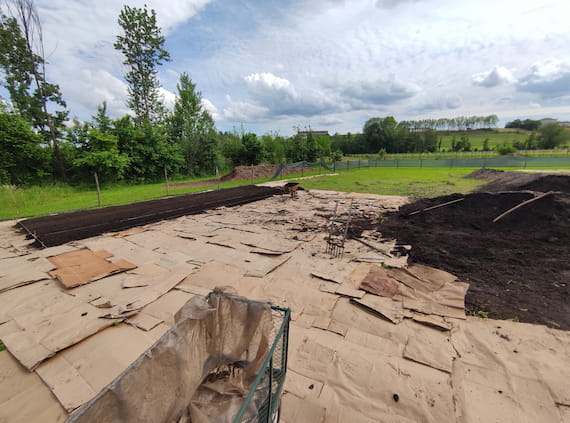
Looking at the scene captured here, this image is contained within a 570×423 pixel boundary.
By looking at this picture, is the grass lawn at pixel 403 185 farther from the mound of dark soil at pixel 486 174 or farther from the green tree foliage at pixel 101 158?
the green tree foliage at pixel 101 158

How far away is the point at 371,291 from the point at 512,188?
11.9 metres

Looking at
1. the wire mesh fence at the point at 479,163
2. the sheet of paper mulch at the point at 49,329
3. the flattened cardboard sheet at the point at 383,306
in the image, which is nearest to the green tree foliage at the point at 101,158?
the sheet of paper mulch at the point at 49,329

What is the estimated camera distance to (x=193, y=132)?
23.8m

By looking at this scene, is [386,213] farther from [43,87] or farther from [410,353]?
[43,87]

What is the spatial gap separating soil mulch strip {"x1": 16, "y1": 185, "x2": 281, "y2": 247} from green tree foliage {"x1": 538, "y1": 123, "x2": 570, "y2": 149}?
203 ft

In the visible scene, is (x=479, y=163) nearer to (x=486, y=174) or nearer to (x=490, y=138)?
(x=486, y=174)

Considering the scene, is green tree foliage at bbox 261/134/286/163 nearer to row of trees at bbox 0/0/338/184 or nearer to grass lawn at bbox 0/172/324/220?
row of trees at bbox 0/0/338/184

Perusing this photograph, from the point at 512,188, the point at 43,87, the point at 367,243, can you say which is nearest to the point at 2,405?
the point at 367,243

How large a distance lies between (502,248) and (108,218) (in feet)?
36.4

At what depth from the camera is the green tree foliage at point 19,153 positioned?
1278cm

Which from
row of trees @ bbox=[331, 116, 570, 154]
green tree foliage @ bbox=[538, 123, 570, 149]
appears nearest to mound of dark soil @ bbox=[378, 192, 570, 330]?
row of trees @ bbox=[331, 116, 570, 154]

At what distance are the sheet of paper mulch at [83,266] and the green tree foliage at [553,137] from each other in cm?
6702

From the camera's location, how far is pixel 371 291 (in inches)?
150

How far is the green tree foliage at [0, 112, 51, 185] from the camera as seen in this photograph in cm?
1278
